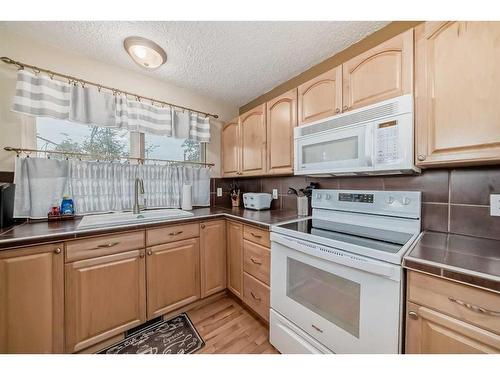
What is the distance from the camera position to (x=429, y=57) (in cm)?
101

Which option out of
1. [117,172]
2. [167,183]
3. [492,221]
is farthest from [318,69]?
[117,172]

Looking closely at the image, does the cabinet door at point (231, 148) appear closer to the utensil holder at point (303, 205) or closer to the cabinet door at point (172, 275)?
the utensil holder at point (303, 205)

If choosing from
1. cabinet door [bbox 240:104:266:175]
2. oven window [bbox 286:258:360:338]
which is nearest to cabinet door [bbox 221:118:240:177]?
cabinet door [bbox 240:104:266:175]

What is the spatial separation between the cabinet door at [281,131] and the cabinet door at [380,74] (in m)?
0.48

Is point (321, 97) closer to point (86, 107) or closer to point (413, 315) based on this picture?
point (413, 315)

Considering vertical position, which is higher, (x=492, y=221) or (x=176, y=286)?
(x=492, y=221)

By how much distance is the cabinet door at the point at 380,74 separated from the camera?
108 centimetres

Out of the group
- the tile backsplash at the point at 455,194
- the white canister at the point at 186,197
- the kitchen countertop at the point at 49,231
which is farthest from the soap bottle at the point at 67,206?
the tile backsplash at the point at 455,194

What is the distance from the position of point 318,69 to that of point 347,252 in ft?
5.55

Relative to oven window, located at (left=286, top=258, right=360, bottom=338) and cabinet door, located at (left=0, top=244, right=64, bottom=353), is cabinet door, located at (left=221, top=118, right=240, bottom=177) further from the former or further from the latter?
cabinet door, located at (left=0, top=244, right=64, bottom=353)

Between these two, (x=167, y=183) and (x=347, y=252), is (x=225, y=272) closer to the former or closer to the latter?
(x=167, y=183)

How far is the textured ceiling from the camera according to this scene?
1375 millimetres

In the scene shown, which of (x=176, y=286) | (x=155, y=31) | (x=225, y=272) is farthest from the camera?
(x=225, y=272)

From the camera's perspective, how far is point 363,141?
3.98ft
